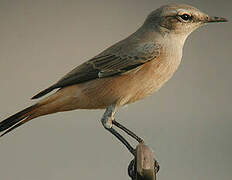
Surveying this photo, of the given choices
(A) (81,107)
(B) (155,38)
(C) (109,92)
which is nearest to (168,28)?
(B) (155,38)

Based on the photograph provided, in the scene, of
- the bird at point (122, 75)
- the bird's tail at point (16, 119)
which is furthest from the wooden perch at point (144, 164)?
the bird's tail at point (16, 119)

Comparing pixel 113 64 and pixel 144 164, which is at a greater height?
pixel 113 64

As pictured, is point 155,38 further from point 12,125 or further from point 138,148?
point 12,125

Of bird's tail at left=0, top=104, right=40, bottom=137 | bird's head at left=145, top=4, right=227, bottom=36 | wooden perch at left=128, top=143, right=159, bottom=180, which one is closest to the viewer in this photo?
wooden perch at left=128, top=143, right=159, bottom=180

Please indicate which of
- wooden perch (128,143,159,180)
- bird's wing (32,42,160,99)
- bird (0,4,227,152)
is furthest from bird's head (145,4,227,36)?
wooden perch (128,143,159,180)

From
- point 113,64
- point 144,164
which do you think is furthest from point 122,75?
point 144,164

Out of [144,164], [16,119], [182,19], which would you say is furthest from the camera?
[182,19]

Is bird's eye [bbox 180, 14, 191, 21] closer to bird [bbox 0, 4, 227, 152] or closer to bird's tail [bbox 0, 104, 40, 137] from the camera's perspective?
→ bird [bbox 0, 4, 227, 152]

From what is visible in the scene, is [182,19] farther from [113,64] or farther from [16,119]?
[16,119]
